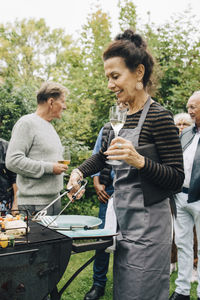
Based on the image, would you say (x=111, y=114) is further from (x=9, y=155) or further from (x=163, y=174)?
(x=9, y=155)

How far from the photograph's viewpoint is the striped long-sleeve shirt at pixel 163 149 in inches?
59.1

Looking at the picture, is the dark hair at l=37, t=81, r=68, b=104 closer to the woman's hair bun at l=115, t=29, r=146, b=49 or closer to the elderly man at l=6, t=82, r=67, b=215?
the elderly man at l=6, t=82, r=67, b=215

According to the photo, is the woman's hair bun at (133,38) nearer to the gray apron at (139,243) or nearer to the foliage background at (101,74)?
the gray apron at (139,243)

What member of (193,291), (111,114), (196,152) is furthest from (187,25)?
(111,114)

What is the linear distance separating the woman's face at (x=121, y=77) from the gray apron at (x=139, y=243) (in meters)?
0.15

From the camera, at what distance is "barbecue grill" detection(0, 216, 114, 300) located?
48.3 inches

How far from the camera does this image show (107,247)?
1.60m

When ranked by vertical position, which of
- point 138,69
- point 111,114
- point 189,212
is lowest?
point 189,212

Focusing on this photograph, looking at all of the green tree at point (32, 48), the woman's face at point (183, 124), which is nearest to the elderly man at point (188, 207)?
the woman's face at point (183, 124)

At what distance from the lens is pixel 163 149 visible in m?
1.59

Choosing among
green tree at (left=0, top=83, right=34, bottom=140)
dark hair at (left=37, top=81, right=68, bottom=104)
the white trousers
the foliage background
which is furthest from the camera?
the foliage background

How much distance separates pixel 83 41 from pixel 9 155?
5864 mm

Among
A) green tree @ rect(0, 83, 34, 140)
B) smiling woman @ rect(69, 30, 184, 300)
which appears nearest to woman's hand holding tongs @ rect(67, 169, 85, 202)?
smiling woman @ rect(69, 30, 184, 300)

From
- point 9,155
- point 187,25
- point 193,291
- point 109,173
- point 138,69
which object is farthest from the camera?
point 187,25
